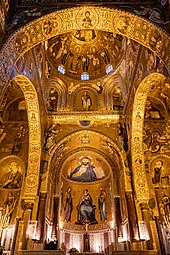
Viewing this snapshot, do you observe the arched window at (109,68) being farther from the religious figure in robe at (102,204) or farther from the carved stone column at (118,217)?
the carved stone column at (118,217)

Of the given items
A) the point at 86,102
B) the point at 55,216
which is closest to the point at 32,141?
the point at 55,216

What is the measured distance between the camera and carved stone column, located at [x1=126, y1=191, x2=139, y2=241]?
11.4m

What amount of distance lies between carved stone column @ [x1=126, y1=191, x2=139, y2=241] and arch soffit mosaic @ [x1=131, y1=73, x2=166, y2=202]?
17.8 inches

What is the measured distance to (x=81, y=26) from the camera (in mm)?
9477

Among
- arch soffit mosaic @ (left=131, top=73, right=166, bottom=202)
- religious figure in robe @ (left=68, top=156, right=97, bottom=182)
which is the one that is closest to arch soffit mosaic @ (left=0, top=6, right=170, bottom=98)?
arch soffit mosaic @ (left=131, top=73, right=166, bottom=202)

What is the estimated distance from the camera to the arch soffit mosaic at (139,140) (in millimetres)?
12031

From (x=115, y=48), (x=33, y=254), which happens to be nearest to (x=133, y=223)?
(x=33, y=254)

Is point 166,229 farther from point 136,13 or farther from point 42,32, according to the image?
point 42,32

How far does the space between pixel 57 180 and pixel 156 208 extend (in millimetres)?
5845

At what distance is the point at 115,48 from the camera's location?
15.5 meters

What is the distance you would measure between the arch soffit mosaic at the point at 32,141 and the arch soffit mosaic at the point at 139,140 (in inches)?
205

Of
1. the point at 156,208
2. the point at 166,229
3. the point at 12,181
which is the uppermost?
the point at 12,181

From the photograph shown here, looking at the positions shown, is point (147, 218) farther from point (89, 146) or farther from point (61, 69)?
point (61, 69)

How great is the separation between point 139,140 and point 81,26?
22.2 feet
